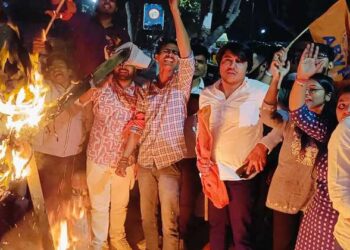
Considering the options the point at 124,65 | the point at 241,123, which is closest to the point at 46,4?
the point at 124,65

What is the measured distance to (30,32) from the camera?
14.3 meters

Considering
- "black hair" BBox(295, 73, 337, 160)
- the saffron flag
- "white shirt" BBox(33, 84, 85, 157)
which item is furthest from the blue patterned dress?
"white shirt" BBox(33, 84, 85, 157)

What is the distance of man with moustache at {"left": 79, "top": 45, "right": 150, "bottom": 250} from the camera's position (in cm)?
526

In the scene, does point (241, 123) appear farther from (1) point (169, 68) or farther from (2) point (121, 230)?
(2) point (121, 230)

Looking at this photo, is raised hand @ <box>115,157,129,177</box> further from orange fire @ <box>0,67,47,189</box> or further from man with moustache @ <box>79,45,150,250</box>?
orange fire @ <box>0,67,47,189</box>

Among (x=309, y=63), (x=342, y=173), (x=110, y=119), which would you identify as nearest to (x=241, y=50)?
(x=309, y=63)

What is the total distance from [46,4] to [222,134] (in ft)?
43.7

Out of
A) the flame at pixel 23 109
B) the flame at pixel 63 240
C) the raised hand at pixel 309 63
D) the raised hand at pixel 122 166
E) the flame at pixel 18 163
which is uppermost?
the raised hand at pixel 309 63

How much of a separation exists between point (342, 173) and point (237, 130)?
5.68ft

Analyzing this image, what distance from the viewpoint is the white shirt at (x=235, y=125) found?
4.71 m

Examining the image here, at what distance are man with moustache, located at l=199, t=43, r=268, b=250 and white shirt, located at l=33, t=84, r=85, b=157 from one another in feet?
5.52

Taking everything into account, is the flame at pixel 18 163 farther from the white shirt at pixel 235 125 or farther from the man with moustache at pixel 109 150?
the white shirt at pixel 235 125

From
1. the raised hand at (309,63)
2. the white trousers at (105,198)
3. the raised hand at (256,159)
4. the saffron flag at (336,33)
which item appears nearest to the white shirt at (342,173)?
the raised hand at (309,63)

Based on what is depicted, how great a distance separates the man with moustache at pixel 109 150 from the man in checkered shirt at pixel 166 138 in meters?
0.23
